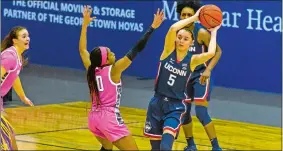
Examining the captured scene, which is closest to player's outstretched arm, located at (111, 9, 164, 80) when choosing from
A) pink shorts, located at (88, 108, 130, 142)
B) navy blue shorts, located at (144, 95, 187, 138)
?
pink shorts, located at (88, 108, 130, 142)

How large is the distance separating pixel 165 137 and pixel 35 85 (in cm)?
748

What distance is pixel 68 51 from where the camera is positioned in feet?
60.7

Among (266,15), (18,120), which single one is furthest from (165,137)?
(266,15)

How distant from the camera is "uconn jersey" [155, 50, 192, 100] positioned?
10016mm

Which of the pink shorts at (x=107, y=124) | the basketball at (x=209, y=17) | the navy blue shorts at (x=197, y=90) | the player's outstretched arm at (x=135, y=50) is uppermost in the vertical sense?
the basketball at (x=209, y=17)

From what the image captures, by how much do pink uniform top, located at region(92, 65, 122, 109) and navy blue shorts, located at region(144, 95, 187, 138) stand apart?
18.1 inches

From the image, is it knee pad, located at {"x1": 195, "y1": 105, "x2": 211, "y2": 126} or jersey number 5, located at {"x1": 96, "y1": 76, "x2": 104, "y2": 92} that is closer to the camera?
jersey number 5, located at {"x1": 96, "y1": 76, "x2": 104, "y2": 92}

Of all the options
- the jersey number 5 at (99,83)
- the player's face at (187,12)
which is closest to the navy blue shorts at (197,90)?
the player's face at (187,12)

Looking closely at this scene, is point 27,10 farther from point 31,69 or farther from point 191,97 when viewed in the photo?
point 191,97

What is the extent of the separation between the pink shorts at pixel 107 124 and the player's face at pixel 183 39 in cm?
97

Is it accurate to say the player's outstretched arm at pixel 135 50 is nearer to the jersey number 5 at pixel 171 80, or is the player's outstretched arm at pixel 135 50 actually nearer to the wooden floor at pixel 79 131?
the jersey number 5 at pixel 171 80

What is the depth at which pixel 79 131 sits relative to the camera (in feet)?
43.5

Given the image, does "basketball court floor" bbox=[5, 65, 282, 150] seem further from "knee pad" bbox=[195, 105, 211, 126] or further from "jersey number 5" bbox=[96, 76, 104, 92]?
"jersey number 5" bbox=[96, 76, 104, 92]

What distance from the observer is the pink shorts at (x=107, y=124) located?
9.84 meters
